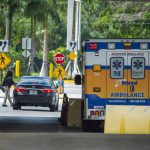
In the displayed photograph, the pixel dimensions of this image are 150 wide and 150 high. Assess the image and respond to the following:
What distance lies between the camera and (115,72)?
18.2 m

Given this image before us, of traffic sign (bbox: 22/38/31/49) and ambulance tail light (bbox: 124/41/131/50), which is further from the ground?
traffic sign (bbox: 22/38/31/49)

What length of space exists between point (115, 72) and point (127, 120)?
6.48 feet

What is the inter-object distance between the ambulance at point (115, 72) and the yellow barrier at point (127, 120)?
47.4 inches

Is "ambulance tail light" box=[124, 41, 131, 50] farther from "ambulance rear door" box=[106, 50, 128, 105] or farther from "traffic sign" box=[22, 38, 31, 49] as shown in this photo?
"traffic sign" box=[22, 38, 31, 49]

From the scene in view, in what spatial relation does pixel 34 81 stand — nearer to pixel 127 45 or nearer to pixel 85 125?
pixel 85 125

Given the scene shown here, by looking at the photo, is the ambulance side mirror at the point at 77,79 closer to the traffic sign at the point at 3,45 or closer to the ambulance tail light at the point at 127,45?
the ambulance tail light at the point at 127,45

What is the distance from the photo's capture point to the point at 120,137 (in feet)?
47.0

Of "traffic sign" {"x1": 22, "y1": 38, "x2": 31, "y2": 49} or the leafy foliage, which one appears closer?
"traffic sign" {"x1": 22, "y1": 38, "x2": 31, "y2": 49}

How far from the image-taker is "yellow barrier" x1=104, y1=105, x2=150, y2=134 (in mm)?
16469

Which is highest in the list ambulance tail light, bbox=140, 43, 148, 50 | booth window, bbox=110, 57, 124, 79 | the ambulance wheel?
ambulance tail light, bbox=140, 43, 148, 50

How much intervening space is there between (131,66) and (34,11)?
1495 inches

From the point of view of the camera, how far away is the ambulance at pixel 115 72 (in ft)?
59.4

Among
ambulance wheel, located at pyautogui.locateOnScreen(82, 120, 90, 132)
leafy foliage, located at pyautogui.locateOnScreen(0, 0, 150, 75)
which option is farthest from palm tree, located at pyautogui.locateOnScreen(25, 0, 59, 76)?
ambulance wheel, located at pyautogui.locateOnScreen(82, 120, 90, 132)

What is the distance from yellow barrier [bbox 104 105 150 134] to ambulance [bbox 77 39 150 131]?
1204 millimetres
